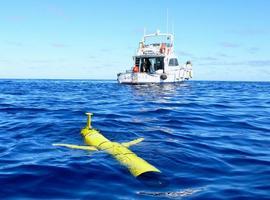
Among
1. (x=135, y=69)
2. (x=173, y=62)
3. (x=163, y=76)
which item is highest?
(x=173, y=62)

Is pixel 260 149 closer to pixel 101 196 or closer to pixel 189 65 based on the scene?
pixel 101 196

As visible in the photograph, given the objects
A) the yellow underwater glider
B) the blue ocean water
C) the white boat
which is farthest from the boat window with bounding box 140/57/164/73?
the yellow underwater glider

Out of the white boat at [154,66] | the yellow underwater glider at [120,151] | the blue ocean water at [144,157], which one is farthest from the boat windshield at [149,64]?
the yellow underwater glider at [120,151]

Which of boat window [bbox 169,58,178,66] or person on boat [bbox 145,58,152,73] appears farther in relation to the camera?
boat window [bbox 169,58,178,66]

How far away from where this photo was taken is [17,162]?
747cm

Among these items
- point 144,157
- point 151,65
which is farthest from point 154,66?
point 144,157

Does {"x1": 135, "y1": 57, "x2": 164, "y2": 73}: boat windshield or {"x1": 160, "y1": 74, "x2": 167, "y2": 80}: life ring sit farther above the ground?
{"x1": 135, "y1": 57, "x2": 164, "y2": 73}: boat windshield

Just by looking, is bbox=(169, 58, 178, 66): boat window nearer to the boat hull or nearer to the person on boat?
the boat hull

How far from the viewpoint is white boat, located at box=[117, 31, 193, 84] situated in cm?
3831

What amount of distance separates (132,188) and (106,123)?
6.89 m

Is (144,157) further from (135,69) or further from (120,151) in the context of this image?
(135,69)

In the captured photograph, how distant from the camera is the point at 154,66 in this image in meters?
40.8

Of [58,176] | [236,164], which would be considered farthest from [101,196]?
[236,164]

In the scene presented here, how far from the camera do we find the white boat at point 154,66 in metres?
38.3
